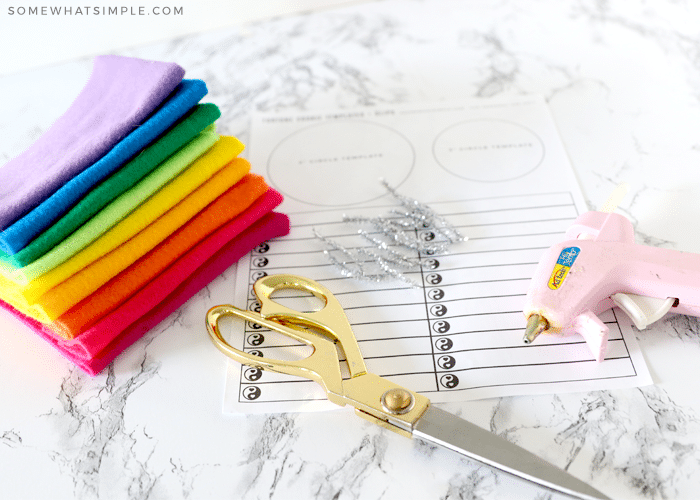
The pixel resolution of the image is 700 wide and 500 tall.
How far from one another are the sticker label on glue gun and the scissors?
0.51ft

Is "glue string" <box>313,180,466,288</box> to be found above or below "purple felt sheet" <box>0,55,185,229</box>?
below

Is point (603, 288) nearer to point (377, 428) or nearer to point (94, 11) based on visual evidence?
point (377, 428)

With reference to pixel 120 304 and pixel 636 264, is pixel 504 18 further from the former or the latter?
pixel 120 304

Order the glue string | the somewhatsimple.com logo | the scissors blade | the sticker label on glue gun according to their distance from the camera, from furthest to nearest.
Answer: the somewhatsimple.com logo, the glue string, the sticker label on glue gun, the scissors blade

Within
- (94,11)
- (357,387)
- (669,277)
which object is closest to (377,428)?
(357,387)

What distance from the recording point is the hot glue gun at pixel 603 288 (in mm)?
571

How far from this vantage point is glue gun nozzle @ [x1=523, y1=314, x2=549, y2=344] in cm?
57

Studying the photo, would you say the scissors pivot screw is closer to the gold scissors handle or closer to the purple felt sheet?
the gold scissors handle

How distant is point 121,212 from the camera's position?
0.60m

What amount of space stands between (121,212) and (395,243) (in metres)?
0.29

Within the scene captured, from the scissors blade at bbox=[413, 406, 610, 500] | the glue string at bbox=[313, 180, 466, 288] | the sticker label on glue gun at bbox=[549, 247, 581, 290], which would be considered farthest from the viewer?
the glue string at bbox=[313, 180, 466, 288]

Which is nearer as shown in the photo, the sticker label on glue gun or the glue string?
the sticker label on glue gun

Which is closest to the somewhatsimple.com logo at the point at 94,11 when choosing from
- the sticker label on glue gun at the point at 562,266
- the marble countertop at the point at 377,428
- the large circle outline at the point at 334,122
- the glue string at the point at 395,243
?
the marble countertop at the point at 377,428

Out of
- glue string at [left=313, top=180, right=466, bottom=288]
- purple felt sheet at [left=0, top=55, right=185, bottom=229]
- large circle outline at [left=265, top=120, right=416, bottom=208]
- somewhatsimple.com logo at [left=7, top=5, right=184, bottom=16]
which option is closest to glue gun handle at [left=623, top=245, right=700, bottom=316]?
glue string at [left=313, top=180, right=466, bottom=288]
